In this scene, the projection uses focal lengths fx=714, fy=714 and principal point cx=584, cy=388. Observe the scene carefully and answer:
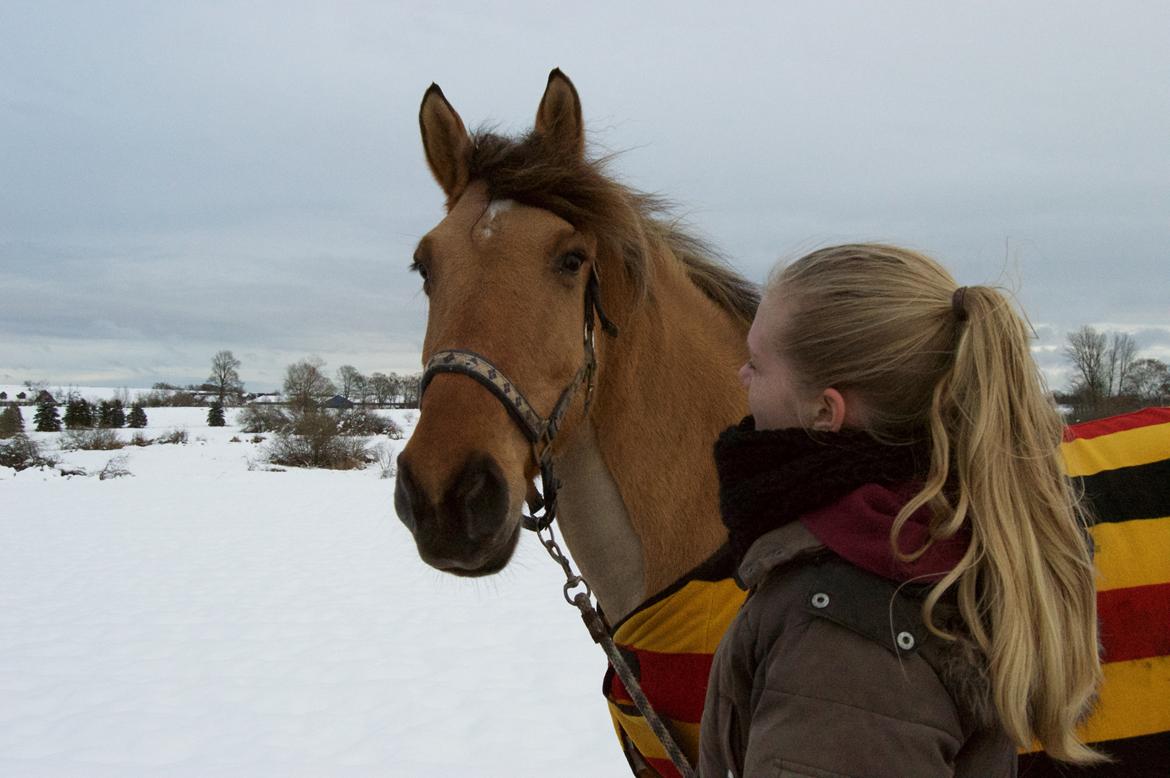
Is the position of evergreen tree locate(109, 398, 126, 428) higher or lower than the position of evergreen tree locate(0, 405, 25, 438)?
lower

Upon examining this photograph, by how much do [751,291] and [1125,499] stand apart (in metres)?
1.36

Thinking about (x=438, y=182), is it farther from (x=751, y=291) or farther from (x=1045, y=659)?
(x=1045, y=659)

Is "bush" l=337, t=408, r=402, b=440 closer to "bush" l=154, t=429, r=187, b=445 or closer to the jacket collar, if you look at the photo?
"bush" l=154, t=429, r=187, b=445

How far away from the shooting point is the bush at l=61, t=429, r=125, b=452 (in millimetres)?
26625

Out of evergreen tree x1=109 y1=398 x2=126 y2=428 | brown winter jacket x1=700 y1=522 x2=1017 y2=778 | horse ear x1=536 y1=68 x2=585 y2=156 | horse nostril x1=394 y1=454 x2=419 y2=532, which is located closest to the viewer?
brown winter jacket x1=700 y1=522 x2=1017 y2=778

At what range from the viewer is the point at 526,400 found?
1.97 metres

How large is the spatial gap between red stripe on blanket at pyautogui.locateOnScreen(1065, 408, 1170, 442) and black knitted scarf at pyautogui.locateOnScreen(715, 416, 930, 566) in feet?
3.65

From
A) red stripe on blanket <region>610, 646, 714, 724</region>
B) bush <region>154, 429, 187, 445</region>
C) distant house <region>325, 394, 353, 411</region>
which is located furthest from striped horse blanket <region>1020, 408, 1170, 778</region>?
bush <region>154, 429, 187, 445</region>

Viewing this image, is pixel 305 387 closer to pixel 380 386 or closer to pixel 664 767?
pixel 380 386

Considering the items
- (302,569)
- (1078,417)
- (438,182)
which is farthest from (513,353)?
(302,569)

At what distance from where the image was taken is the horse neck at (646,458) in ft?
7.20

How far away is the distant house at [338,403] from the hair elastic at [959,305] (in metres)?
25.7

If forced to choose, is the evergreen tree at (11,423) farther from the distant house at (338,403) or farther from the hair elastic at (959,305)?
the hair elastic at (959,305)

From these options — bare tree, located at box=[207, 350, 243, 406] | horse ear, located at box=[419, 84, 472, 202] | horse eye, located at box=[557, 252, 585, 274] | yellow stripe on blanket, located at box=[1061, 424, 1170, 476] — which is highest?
horse ear, located at box=[419, 84, 472, 202]
